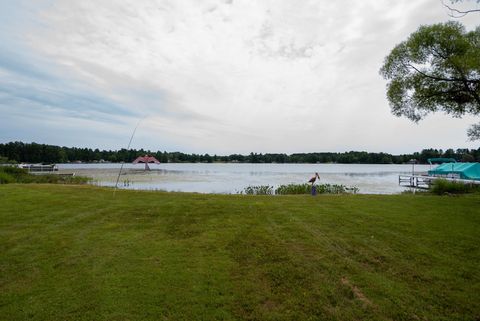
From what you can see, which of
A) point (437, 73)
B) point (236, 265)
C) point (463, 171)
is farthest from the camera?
point (463, 171)

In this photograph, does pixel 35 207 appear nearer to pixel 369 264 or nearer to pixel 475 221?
pixel 369 264

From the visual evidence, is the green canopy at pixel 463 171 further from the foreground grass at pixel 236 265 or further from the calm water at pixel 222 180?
the foreground grass at pixel 236 265

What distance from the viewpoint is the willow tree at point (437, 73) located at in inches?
504

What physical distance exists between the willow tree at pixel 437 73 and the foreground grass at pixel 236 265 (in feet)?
24.1

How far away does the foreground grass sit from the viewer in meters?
3.63

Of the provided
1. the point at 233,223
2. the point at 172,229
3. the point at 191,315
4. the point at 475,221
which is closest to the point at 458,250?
the point at 475,221

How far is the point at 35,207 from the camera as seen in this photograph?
29.3 ft

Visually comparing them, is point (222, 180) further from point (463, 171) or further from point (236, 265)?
point (236, 265)

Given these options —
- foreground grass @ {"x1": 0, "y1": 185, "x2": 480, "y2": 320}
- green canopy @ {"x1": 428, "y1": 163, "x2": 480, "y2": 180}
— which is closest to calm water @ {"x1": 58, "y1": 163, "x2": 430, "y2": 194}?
green canopy @ {"x1": 428, "y1": 163, "x2": 480, "y2": 180}

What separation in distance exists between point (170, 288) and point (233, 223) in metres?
3.57

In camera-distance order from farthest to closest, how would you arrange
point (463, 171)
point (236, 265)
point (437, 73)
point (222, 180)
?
point (222, 180), point (463, 171), point (437, 73), point (236, 265)

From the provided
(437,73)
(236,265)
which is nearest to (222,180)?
(437,73)

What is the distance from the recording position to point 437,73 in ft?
44.1

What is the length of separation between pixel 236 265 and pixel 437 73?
1397 centimetres
